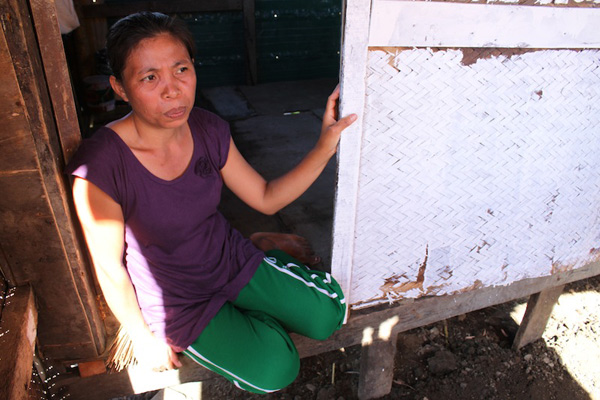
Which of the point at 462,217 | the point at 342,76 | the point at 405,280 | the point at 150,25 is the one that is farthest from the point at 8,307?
the point at 462,217

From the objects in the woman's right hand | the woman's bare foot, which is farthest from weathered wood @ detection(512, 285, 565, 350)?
the woman's right hand

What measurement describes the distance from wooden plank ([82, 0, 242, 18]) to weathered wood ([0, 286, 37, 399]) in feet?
16.6

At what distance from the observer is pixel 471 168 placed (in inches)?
84.3

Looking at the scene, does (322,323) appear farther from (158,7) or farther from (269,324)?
(158,7)

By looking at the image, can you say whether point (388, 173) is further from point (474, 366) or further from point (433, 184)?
point (474, 366)

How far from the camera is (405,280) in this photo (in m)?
2.40

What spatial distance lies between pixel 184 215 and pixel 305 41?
224 inches

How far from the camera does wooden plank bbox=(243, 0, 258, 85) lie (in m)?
6.41

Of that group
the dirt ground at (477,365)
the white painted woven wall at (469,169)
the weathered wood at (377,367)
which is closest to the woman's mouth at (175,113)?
the white painted woven wall at (469,169)

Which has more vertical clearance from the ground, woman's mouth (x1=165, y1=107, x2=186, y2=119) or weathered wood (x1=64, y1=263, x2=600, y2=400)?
woman's mouth (x1=165, y1=107, x2=186, y2=119)

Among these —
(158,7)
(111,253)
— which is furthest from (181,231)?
(158,7)

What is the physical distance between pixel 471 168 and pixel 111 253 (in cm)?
159

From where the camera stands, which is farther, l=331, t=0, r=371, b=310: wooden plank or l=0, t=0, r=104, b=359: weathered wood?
l=331, t=0, r=371, b=310: wooden plank

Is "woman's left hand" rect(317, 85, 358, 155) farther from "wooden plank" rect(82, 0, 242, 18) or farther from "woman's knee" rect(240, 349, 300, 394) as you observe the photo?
"wooden plank" rect(82, 0, 242, 18)
